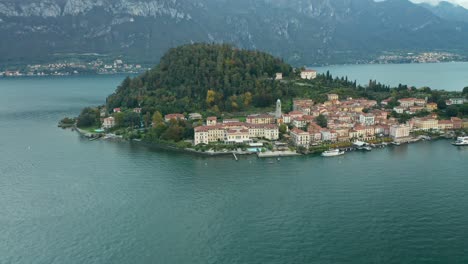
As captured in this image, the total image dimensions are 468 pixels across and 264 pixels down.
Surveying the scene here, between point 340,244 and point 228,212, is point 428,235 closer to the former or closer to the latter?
point 340,244

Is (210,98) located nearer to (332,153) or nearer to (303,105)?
(303,105)

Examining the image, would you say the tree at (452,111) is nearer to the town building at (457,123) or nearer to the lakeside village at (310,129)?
the lakeside village at (310,129)

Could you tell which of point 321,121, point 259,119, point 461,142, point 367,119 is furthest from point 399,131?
point 259,119

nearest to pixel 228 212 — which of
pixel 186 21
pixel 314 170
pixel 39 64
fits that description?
pixel 314 170

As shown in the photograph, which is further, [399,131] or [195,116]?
[195,116]

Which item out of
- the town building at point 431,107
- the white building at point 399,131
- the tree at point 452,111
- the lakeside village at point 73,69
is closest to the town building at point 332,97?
the town building at point 431,107
